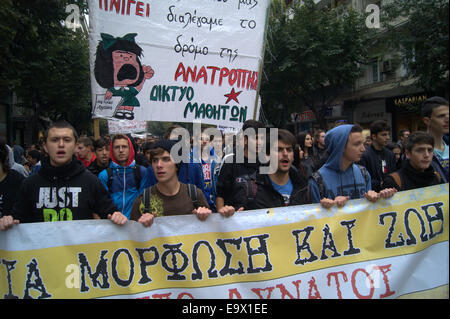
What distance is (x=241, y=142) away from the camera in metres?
3.70

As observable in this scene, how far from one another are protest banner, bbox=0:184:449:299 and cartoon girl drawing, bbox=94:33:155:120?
1716 mm

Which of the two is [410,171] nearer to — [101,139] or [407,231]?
[407,231]

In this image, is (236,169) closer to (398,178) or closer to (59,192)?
(398,178)

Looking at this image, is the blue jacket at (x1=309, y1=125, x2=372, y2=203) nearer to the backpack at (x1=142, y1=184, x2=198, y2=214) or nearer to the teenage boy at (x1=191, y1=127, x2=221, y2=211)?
the backpack at (x1=142, y1=184, x2=198, y2=214)

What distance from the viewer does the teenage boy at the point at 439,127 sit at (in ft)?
9.75

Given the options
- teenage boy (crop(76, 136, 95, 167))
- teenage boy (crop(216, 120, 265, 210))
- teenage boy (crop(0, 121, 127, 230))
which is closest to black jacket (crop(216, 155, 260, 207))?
teenage boy (crop(216, 120, 265, 210))

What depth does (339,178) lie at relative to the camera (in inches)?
110

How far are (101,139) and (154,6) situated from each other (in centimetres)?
165

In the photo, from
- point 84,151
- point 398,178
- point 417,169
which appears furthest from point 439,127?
point 84,151

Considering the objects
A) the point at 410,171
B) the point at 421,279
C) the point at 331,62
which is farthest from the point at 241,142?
the point at 331,62

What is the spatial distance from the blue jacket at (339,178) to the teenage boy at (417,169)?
0.86 ft

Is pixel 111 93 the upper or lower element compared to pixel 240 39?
lower

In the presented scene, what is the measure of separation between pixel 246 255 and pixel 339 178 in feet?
3.09

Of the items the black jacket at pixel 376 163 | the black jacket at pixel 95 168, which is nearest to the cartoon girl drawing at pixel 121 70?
the black jacket at pixel 95 168
